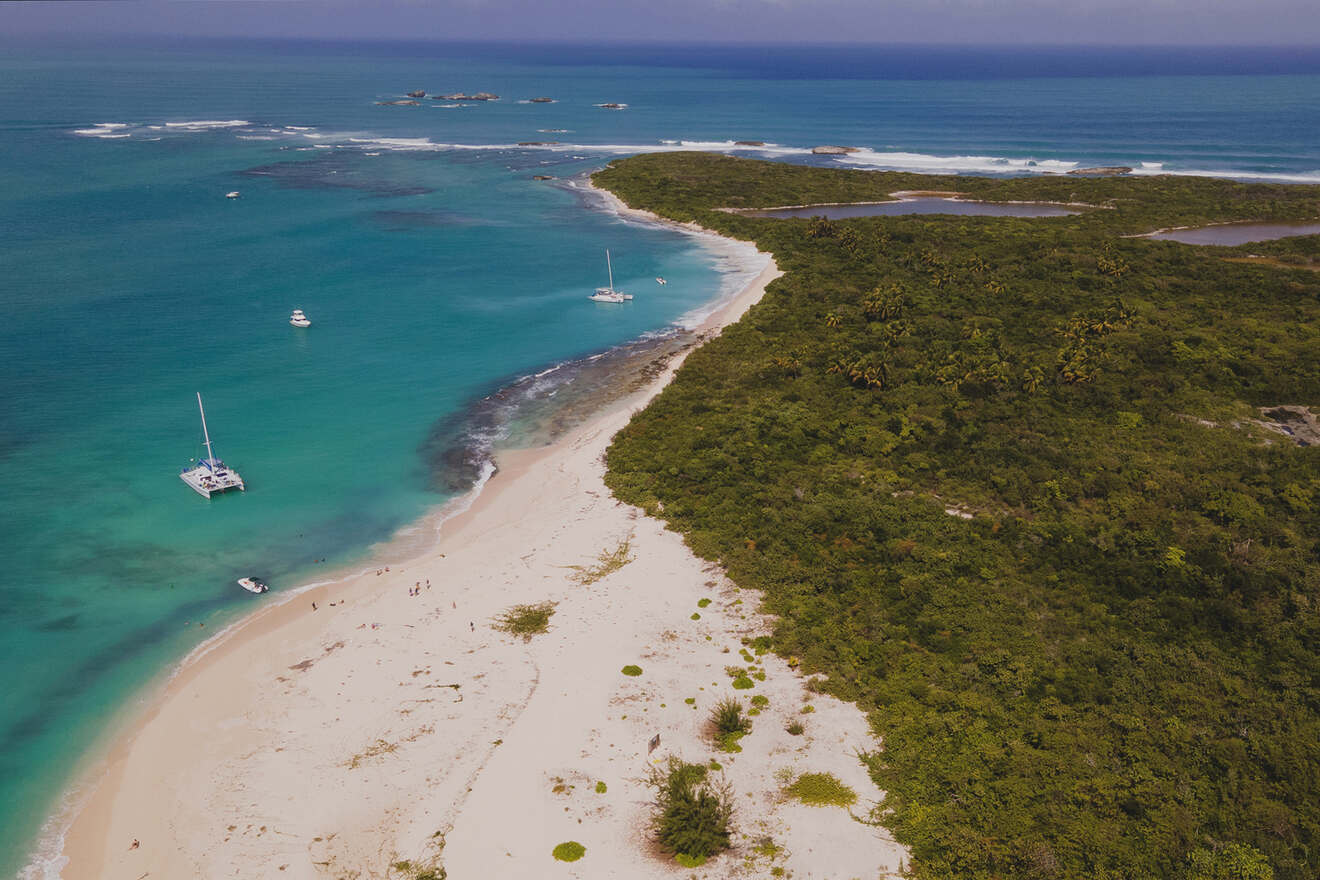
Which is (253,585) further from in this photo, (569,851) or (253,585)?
(569,851)

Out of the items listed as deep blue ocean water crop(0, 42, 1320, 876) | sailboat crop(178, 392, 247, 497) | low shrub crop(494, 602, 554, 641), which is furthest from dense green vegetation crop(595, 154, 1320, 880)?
sailboat crop(178, 392, 247, 497)

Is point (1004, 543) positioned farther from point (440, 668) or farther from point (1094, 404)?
point (440, 668)

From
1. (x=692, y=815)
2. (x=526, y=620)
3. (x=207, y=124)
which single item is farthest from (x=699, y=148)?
(x=692, y=815)

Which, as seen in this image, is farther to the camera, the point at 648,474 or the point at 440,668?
the point at 648,474

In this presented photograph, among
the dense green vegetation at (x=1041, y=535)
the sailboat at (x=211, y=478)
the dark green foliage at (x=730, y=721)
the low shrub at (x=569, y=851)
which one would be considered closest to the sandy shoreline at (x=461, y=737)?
the low shrub at (x=569, y=851)

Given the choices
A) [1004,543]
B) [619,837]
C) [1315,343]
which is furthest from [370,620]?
[1315,343]
